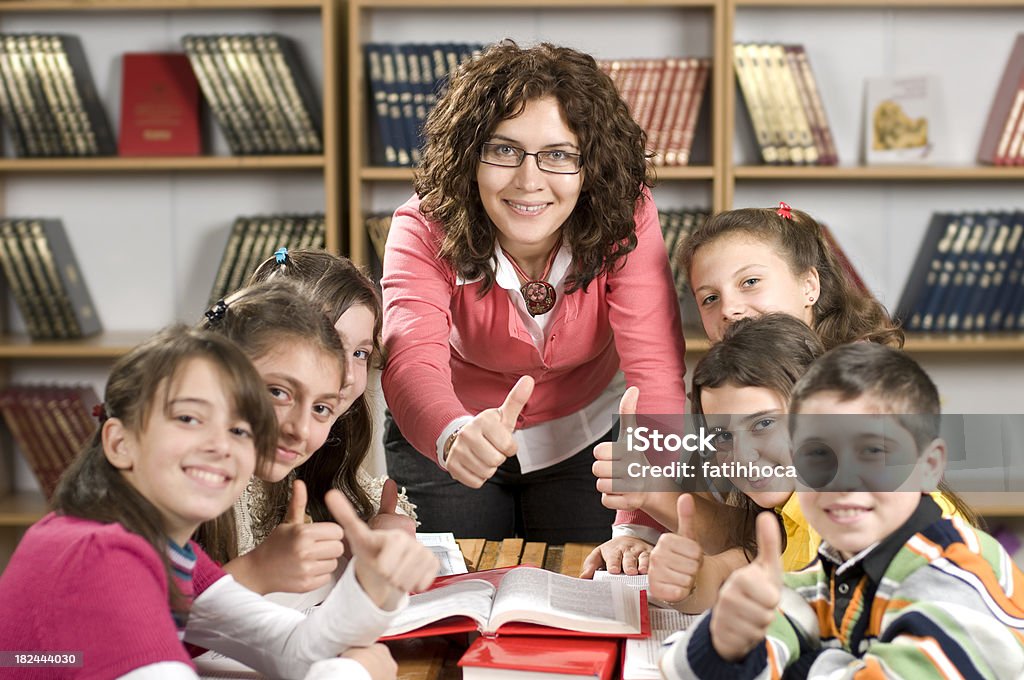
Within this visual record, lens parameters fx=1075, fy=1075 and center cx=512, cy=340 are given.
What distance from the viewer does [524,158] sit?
1.56 meters

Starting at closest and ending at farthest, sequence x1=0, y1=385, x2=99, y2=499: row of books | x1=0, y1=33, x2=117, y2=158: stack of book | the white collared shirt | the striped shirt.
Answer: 1. the striped shirt
2. the white collared shirt
3. x1=0, y1=33, x2=117, y2=158: stack of book
4. x1=0, y1=385, x2=99, y2=499: row of books

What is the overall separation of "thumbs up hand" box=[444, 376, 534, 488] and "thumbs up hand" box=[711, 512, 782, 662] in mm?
427

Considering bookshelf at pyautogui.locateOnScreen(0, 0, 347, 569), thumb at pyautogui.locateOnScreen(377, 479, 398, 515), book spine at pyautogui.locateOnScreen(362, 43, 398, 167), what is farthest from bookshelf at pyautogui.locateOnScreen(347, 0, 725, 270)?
thumb at pyautogui.locateOnScreen(377, 479, 398, 515)

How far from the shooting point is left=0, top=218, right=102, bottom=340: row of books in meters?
3.05

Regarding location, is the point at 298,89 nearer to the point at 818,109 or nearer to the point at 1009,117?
the point at 818,109

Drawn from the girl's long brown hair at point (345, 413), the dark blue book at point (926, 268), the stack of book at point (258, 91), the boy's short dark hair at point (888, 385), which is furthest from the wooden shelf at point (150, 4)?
the boy's short dark hair at point (888, 385)

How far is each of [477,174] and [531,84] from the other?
0.51 ft

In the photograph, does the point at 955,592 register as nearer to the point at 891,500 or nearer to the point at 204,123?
the point at 891,500

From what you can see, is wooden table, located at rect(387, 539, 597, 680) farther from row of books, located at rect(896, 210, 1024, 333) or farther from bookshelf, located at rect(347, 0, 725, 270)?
row of books, located at rect(896, 210, 1024, 333)

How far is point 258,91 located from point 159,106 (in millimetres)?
322

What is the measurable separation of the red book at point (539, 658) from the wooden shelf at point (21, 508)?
226 cm

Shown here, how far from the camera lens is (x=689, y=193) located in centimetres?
322

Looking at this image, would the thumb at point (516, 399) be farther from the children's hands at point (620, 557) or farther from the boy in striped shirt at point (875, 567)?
the boy in striped shirt at point (875, 567)

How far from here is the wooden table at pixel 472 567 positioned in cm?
107
